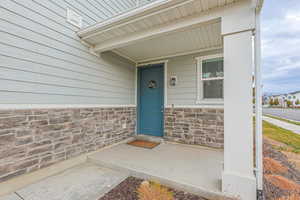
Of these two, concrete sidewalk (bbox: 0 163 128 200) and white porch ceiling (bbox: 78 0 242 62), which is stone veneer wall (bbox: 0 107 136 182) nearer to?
concrete sidewalk (bbox: 0 163 128 200)

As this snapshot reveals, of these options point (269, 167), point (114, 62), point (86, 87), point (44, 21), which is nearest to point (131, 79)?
point (114, 62)

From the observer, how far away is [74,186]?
1.92 metres

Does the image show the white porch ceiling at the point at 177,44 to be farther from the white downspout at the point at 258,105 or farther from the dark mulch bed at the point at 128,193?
the dark mulch bed at the point at 128,193

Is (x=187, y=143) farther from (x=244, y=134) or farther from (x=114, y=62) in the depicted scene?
(x=114, y=62)

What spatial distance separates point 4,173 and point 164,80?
371 cm

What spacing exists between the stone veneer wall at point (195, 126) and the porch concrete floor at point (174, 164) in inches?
9.2

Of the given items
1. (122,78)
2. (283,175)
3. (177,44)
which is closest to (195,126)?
(283,175)

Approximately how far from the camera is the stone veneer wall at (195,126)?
3.27 m

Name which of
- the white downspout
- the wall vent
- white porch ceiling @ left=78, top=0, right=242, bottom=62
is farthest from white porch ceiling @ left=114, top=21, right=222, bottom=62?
the wall vent

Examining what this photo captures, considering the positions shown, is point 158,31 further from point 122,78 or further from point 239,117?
point 122,78

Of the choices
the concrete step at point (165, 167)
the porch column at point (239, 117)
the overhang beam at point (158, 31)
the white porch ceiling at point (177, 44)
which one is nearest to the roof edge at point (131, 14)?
the overhang beam at point (158, 31)

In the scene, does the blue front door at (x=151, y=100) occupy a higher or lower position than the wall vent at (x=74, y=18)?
lower

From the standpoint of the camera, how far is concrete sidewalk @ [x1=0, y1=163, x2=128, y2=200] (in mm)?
1698

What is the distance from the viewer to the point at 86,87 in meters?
2.88
